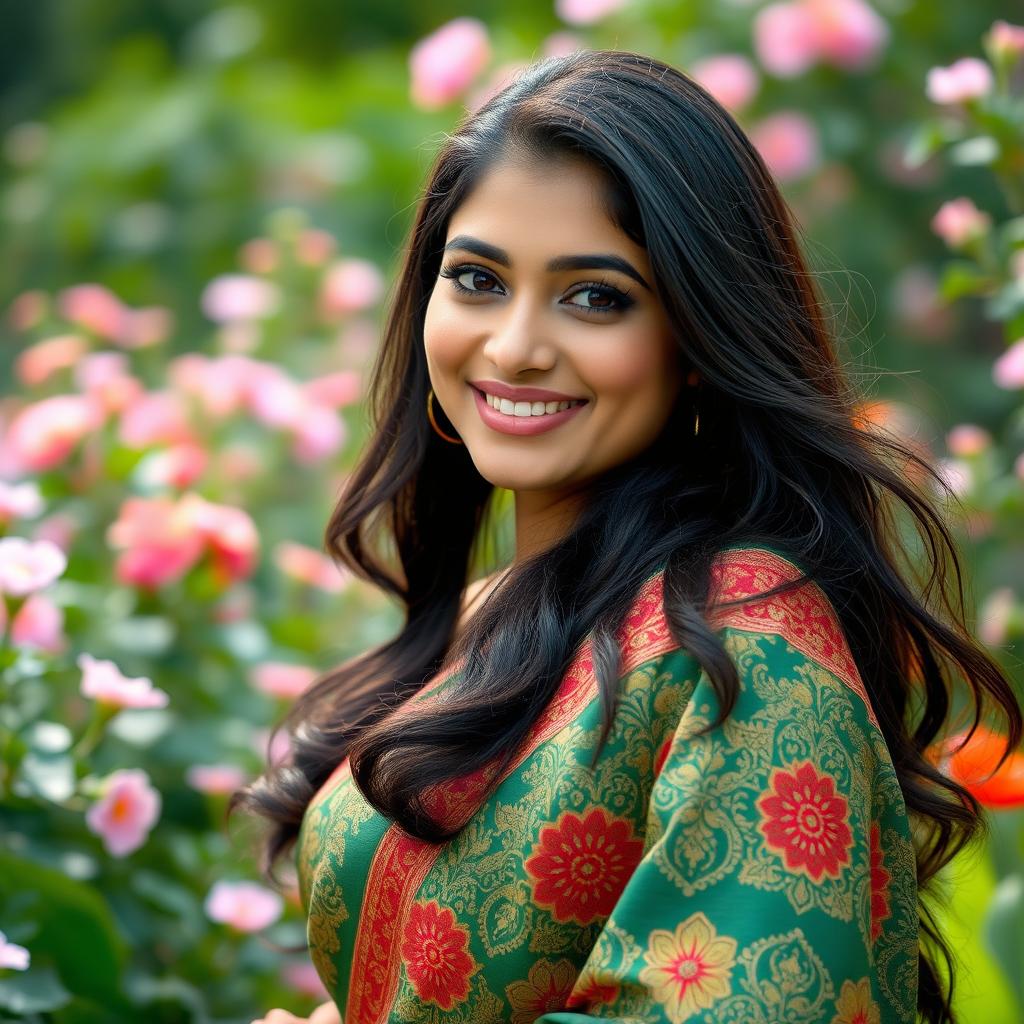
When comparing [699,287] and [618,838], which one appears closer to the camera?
[618,838]

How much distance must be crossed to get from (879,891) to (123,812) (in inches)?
47.2

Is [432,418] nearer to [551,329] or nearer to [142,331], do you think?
[551,329]

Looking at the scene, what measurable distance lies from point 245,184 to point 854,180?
2.06 metres

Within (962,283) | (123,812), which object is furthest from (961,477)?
(123,812)

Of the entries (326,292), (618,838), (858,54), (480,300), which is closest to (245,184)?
(326,292)

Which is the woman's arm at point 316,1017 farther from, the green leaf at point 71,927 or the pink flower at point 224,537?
the pink flower at point 224,537

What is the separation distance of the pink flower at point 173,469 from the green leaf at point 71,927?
2.83 ft

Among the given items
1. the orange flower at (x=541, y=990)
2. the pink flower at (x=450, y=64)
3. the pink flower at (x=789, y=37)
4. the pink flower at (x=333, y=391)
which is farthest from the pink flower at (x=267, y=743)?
the pink flower at (x=789, y=37)

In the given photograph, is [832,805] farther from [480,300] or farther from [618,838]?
[480,300]

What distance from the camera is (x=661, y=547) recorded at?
1.46m

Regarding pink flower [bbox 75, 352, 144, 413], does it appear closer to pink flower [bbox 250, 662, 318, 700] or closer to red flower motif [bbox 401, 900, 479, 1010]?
pink flower [bbox 250, 662, 318, 700]

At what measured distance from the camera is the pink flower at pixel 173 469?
269cm

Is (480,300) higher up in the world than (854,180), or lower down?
lower down

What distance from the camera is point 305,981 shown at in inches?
93.9
